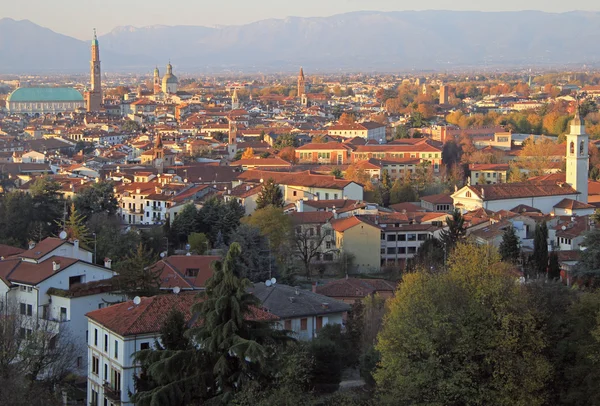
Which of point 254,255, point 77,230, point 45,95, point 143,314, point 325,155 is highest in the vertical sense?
point 45,95

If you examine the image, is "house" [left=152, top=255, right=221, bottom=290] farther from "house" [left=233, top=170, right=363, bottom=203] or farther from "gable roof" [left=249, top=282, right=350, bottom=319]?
"house" [left=233, top=170, right=363, bottom=203]

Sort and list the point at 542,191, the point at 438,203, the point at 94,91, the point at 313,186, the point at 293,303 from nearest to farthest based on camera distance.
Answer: the point at 293,303
the point at 542,191
the point at 438,203
the point at 313,186
the point at 94,91

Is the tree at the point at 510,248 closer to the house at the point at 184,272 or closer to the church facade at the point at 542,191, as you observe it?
the house at the point at 184,272

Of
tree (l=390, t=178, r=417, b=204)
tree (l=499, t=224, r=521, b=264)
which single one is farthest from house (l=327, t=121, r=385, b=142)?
tree (l=499, t=224, r=521, b=264)

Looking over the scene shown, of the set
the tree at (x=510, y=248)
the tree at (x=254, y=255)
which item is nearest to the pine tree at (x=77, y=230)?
the tree at (x=254, y=255)

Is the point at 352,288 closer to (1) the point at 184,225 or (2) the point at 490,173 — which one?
(1) the point at 184,225

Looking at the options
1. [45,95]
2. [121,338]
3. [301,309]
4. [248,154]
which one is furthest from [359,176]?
[45,95]

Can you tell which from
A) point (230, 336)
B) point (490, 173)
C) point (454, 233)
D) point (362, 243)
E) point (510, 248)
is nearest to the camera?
point (230, 336)
